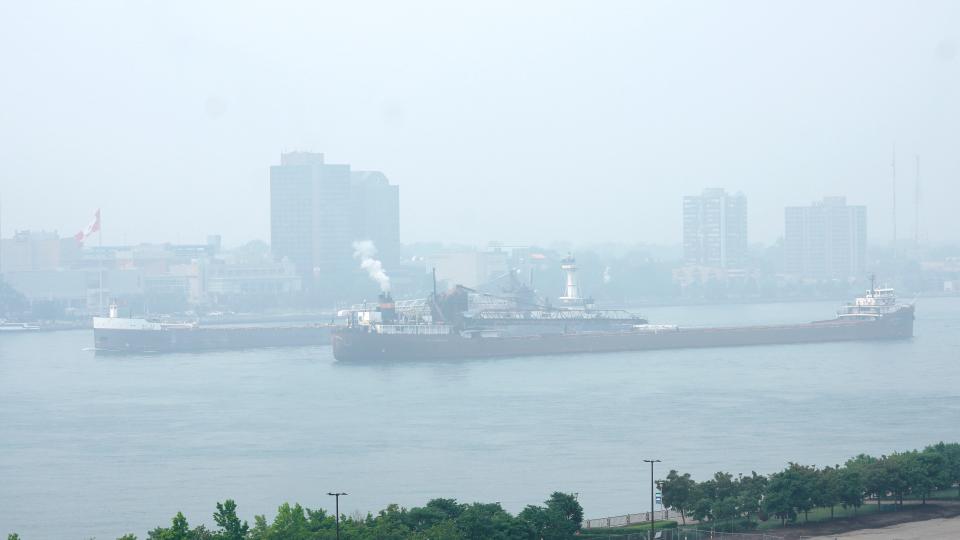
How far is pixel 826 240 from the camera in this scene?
8881cm

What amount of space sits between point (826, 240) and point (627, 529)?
77829 millimetres

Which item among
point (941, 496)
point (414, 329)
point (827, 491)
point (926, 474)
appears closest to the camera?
point (827, 491)

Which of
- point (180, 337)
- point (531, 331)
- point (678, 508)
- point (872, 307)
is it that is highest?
point (872, 307)

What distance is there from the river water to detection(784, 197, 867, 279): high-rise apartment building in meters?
53.3

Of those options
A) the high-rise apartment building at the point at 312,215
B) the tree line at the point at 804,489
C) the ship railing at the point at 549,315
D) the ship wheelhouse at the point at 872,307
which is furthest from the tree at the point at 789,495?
the high-rise apartment building at the point at 312,215

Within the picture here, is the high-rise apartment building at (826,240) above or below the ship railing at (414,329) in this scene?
above

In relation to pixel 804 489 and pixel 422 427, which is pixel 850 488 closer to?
pixel 804 489

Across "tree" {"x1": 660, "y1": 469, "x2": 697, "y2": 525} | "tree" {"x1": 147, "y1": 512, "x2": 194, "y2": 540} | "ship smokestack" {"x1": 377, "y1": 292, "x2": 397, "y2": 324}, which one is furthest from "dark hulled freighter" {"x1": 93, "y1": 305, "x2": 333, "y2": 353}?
"tree" {"x1": 147, "y1": 512, "x2": 194, "y2": 540}

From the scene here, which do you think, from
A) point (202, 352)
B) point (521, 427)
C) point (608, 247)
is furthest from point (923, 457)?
point (608, 247)

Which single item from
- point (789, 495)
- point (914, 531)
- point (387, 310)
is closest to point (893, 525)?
point (914, 531)

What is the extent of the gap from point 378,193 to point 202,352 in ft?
141

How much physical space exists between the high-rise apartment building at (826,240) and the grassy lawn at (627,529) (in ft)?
248

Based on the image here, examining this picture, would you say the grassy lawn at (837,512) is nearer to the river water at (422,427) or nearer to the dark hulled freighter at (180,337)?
the river water at (422,427)

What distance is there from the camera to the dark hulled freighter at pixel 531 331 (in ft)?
118
